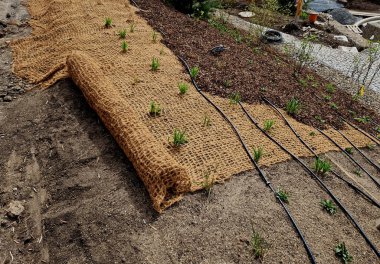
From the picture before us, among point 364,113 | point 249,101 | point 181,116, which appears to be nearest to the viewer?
point 181,116

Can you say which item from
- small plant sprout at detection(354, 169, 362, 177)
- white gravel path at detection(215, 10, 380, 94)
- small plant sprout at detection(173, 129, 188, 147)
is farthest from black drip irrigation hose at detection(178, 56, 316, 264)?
white gravel path at detection(215, 10, 380, 94)

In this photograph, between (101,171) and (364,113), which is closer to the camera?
(101,171)

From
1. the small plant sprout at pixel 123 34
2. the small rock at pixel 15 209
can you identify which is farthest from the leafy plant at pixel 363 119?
the small rock at pixel 15 209

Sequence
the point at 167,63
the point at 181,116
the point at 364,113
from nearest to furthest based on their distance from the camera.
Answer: the point at 181,116 < the point at 167,63 < the point at 364,113

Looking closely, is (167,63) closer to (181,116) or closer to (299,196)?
(181,116)

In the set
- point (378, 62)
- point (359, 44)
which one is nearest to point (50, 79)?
point (378, 62)

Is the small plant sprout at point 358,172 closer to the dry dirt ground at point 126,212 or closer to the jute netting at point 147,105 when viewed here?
the dry dirt ground at point 126,212

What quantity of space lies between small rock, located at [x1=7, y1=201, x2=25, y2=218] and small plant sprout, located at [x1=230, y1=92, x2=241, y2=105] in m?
3.37

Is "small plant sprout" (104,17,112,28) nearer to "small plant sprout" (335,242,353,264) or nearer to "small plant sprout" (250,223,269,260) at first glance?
"small plant sprout" (250,223,269,260)

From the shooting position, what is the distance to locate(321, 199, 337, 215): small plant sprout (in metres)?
3.86

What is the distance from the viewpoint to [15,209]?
12.0ft

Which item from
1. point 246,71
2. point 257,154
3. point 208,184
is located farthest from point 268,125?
point 246,71

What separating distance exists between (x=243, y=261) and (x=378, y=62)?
818 cm

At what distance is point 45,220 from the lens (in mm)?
3549
